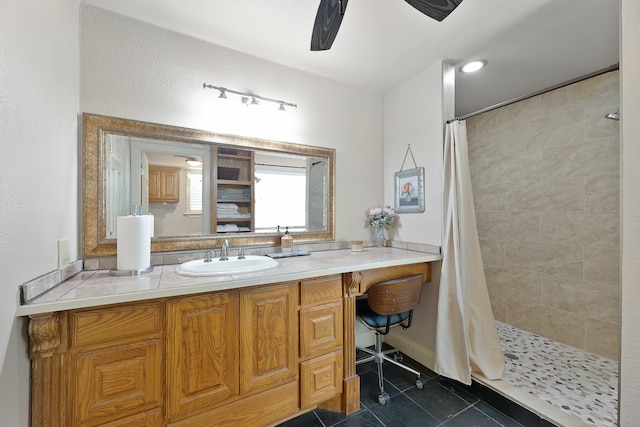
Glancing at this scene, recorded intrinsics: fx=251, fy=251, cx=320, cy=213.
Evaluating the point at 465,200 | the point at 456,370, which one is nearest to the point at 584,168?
the point at 465,200

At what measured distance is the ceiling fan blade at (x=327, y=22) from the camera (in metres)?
1.18

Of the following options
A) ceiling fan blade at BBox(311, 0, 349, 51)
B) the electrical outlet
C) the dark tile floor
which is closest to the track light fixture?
ceiling fan blade at BBox(311, 0, 349, 51)

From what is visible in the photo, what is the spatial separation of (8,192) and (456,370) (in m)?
2.51

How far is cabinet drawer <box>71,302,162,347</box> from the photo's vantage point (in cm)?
99

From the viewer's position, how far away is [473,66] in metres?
2.07

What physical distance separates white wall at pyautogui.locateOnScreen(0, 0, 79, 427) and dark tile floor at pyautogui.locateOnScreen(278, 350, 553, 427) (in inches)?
53.8

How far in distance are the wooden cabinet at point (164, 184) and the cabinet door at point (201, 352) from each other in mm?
775

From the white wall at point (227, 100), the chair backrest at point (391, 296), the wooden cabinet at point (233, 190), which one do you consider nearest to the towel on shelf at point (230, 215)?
the wooden cabinet at point (233, 190)

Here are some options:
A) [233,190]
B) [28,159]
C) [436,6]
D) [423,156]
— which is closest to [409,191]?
[423,156]

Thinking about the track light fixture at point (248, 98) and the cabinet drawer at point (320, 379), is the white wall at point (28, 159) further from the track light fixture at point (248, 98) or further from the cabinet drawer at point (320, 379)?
the cabinet drawer at point (320, 379)

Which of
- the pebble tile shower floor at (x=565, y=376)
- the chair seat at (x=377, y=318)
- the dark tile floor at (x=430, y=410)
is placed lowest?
the dark tile floor at (x=430, y=410)

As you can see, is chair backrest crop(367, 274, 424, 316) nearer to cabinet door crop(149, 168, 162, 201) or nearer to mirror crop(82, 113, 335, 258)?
mirror crop(82, 113, 335, 258)

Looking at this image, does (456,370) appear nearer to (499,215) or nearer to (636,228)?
(636,228)

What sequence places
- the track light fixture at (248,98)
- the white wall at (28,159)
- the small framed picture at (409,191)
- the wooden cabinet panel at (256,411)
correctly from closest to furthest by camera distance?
the white wall at (28,159), the wooden cabinet panel at (256,411), the track light fixture at (248,98), the small framed picture at (409,191)
